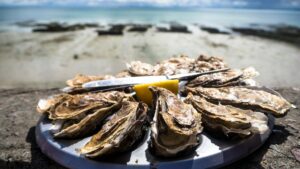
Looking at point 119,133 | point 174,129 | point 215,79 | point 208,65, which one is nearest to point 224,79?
point 215,79

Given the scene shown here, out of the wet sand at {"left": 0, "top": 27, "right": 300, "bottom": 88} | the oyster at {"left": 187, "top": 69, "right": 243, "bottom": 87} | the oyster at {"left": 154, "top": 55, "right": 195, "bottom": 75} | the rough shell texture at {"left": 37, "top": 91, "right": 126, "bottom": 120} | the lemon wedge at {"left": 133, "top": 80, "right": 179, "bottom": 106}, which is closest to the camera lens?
the rough shell texture at {"left": 37, "top": 91, "right": 126, "bottom": 120}

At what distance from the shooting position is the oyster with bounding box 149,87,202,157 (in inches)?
71.8

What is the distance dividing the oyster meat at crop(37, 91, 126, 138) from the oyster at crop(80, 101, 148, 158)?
117 millimetres

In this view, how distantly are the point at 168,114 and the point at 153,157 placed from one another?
305 mm

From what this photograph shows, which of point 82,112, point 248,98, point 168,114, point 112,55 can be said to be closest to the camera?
point 168,114

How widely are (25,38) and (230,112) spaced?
46.5 ft

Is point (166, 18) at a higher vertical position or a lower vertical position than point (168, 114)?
lower

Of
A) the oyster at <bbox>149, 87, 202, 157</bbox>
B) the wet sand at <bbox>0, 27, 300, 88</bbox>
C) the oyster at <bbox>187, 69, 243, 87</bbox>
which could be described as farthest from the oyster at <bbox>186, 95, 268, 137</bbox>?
the wet sand at <bbox>0, 27, 300, 88</bbox>

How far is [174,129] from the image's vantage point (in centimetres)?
184

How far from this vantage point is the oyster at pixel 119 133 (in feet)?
6.09

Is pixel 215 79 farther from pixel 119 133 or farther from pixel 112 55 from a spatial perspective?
pixel 112 55

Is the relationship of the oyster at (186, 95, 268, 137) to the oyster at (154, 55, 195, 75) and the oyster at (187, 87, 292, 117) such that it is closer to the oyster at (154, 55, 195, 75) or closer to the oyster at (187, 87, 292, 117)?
the oyster at (187, 87, 292, 117)

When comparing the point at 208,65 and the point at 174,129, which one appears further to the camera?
the point at 208,65

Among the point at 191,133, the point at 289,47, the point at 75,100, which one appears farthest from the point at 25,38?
the point at 191,133
